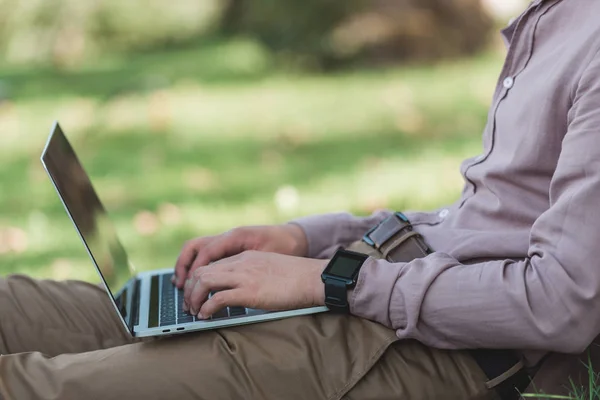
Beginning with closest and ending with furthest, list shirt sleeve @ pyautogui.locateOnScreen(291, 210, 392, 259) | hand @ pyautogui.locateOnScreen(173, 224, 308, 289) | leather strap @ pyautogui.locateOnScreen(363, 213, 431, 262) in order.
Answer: leather strap @ pyautogui.locateOnScreen(363, 213, 431, 262), hand @ pyautogui.locateOnScreen(173, 224, 308, 289), shirt sleeve @ pyautogui.locateOnScreen(291, 210, 392, 259)

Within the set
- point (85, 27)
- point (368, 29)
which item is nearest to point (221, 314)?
point (368, 29)

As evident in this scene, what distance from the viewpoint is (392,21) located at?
842 centimetres

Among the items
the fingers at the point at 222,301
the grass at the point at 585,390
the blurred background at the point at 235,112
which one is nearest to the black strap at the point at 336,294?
the fingers at the point at 222,301

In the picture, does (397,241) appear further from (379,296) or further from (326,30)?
(326,30)

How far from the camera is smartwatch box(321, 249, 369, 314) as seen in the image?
1.84 metres

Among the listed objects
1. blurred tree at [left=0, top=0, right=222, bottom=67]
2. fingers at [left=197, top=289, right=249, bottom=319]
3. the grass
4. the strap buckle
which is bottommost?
the grass

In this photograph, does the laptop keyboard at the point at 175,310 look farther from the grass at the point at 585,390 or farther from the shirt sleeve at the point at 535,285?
the grass at the point at 585,390

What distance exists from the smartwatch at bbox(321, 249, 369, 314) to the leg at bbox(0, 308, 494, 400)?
4cm

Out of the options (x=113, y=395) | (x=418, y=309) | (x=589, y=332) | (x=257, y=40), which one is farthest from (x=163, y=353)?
(x=257, y=40)

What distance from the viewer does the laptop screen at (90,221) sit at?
1.97 metres

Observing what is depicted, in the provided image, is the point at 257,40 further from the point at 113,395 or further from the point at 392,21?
the point at 113,395

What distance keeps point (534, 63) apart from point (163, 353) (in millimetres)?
959

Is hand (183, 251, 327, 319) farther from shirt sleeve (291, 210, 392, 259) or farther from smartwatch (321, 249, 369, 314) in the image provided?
shirt sleeve (291, 210, 392, 259)

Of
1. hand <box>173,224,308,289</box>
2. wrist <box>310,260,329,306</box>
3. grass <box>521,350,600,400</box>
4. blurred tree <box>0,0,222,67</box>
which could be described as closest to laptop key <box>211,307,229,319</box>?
wrist <box>310,260,329,306</box>
